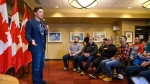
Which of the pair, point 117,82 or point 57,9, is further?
point 57,9

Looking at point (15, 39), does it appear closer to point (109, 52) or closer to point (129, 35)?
point (109, 52)

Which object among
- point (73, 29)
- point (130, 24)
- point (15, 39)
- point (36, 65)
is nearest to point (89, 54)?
point (15, 39)

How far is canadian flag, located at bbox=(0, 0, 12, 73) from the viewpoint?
297cm

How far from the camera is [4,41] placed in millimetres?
3037

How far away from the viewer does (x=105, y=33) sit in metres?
9.22

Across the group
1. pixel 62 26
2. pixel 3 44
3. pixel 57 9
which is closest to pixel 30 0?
pixel 57 9

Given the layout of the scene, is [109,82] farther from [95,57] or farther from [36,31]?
[36,31]

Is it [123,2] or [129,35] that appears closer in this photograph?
[123,2]

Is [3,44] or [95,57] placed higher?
→ [3,44]

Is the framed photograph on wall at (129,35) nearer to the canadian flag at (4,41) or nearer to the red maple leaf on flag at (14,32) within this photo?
the red maple leaf on flag at (14,32)

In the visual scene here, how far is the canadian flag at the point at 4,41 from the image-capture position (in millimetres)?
2969

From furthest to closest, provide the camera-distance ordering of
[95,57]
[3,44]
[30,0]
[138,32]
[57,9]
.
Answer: [138,32] → [57,9] → [30,0] → [95,57] → [3,44]

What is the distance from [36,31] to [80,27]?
6596mm

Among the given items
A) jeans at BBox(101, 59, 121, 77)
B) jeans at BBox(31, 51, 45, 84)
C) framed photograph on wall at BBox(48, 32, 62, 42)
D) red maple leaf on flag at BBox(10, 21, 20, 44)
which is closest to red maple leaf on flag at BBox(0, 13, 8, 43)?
red maple leaf on flag at BBox(10, 21, 20, 44)
